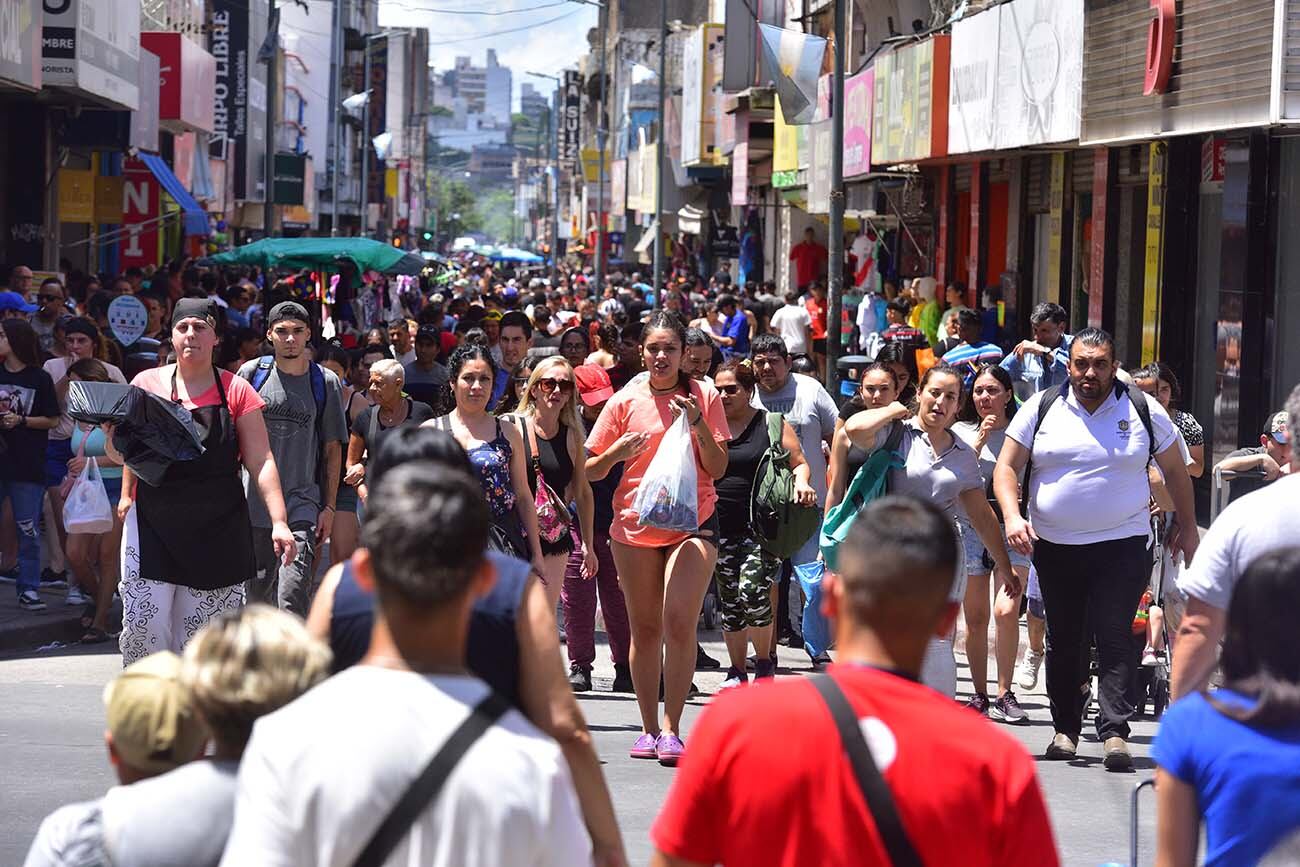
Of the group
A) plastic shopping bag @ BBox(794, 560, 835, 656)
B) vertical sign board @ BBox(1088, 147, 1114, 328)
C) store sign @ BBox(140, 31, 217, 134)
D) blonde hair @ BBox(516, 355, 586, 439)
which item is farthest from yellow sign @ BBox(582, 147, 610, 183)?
blonde hair @ BBox(516, 355, 586, 439)

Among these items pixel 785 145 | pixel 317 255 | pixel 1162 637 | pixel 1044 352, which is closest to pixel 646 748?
pixel 1162 637

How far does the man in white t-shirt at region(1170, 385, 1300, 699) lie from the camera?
4.79 meters

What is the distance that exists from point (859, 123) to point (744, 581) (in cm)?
1889

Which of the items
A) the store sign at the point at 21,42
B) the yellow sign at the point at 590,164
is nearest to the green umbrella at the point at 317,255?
the store sign at the point at 21,42

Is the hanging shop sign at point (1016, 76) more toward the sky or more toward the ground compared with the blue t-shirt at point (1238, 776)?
more toward the sky

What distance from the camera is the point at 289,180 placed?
50875 millimetres

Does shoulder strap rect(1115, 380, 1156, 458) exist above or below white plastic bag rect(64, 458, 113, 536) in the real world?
above

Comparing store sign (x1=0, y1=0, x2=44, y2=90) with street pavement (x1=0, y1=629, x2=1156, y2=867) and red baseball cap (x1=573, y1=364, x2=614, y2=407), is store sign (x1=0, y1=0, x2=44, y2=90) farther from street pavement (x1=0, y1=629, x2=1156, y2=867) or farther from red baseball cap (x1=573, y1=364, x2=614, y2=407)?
street pavement (x1=0, y1=629, x2=1156, y2=867)

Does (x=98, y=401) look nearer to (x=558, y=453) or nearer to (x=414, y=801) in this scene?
(x=558, y=453)

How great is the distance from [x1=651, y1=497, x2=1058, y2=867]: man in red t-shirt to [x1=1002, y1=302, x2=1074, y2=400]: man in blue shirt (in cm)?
1049

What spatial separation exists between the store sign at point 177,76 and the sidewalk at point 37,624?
19.6 metres

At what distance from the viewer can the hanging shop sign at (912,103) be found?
22.5m

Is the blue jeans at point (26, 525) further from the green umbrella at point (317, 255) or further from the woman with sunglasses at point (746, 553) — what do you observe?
the green umbrella at point (317, 255)

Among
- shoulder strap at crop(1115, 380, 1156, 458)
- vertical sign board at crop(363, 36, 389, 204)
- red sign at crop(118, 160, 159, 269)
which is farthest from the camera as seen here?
vertical sign board at crop(363, 36, 389, 204)
